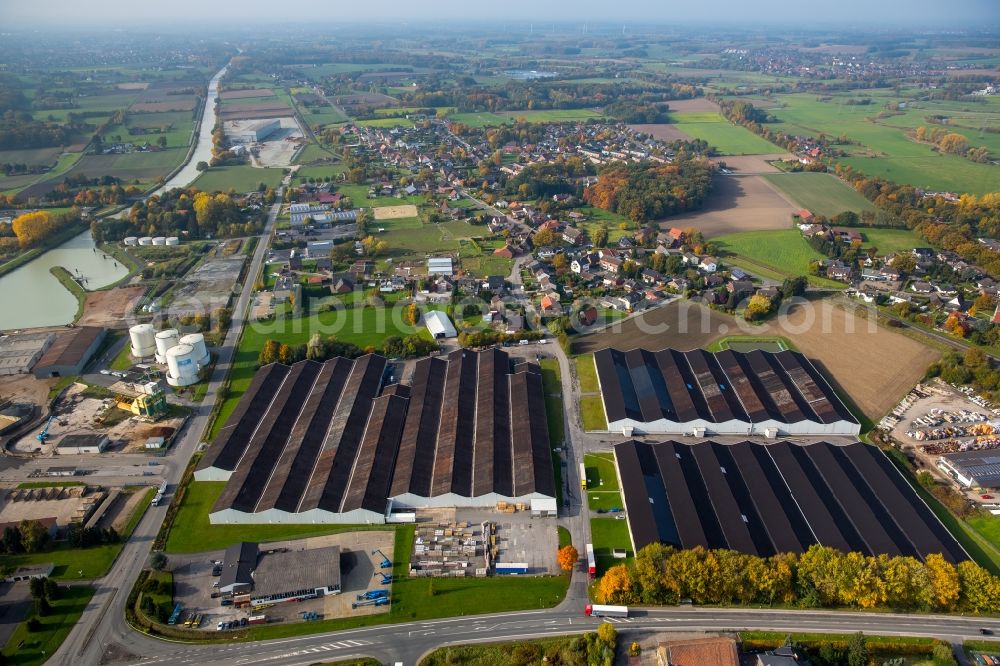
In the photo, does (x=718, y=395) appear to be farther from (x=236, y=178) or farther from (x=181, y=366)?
(x=236, y=178)

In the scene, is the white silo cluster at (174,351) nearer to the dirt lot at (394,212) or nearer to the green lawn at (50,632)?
the green lawn at (50,632)

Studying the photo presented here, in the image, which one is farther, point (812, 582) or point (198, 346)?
point (198, 346)

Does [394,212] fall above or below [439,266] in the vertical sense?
above

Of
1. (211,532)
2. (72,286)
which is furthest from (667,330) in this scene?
(72,286)

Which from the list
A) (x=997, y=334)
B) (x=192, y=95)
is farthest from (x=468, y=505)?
(x=192, y=95)

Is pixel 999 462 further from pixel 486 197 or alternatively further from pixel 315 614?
pixel 486 197

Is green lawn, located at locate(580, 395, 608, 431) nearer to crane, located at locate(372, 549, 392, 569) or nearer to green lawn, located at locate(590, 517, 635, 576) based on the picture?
green lawn, located at locate(590, 517, 635, 576)

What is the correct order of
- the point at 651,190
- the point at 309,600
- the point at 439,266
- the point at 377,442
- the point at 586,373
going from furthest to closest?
the point at 651,190 → the point at 439,266 → the point at 586,373 → the point at 377,442 → the point at 309,600
